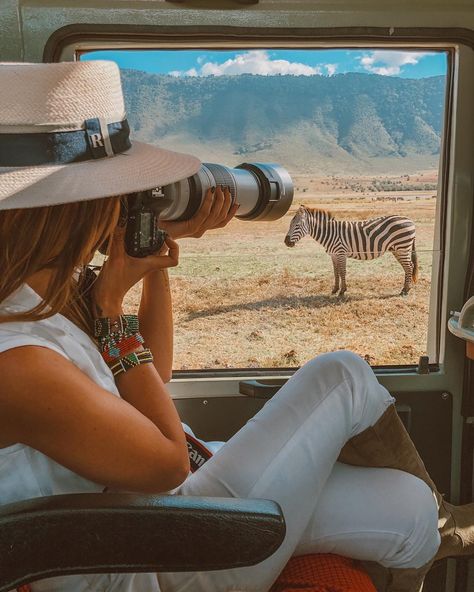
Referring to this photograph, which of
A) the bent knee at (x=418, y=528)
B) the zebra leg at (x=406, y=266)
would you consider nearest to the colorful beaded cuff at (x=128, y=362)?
the bent knee at (x=418, y=528)

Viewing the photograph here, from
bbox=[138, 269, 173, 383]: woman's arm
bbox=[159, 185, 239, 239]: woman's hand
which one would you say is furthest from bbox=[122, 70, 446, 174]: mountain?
bbox=[138, 269, 173, 383]: woman's arm

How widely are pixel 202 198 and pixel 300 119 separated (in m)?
0.49

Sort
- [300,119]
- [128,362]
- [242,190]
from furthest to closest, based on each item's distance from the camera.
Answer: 1. [300,119]
2. [242,190]
3. [128,362]

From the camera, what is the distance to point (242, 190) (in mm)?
1704

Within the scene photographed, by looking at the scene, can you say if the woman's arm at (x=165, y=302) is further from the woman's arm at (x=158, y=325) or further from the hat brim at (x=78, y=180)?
the hat brim at (x=78, y=180)

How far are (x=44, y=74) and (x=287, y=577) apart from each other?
949 millimetres

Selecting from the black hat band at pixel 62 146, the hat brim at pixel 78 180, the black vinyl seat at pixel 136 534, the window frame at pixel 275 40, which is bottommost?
the black vinyl seat at pixel 136 534

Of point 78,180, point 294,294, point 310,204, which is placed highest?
point 78,180

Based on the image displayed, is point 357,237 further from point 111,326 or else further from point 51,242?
point 51,242

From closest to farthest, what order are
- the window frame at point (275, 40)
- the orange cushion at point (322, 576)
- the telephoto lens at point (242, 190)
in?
1. the orange cushion at point (322, 576)
2. the telephoto lens at point (242, 190)
3. the window frame at point (275, 40)

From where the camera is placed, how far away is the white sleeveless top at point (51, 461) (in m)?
1.09

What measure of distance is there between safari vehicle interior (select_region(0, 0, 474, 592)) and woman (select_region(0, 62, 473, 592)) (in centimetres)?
52

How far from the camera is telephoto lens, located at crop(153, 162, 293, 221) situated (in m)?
1.55

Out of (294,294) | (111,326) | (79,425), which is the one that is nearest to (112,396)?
(79,425)
